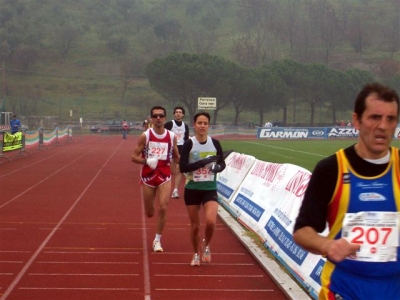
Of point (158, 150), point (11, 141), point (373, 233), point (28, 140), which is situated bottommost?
point (28, 140)

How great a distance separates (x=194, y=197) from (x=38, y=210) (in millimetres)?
5896

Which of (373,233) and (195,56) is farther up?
(195,56)

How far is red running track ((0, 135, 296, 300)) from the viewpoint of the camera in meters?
7.93

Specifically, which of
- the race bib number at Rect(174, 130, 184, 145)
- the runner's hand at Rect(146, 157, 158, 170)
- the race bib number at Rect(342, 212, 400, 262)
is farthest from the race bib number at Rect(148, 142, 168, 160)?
the race bib number at Rect(342, 212, 400, 262)

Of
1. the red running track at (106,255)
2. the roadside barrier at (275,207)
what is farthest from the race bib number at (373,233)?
the red running track at (106,255)

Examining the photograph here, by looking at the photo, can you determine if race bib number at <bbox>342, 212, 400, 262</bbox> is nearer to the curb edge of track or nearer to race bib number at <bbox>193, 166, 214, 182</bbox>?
the curb edge of track

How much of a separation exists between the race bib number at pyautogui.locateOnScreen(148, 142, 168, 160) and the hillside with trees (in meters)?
46.0

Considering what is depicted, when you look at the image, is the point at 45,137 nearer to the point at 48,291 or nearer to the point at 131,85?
the point at 48,291

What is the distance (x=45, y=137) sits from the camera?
41094 millimetres

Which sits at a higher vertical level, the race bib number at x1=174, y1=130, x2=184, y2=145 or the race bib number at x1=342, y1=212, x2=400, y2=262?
the race bib number at x1=342, y1=212, x2=400, y2=262

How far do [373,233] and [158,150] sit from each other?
7.05m

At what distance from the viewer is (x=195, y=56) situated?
7412cm

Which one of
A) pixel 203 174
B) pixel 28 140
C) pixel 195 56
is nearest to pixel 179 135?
pixel 203 174

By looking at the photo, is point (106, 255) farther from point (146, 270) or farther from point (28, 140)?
→ point (28, 140)
